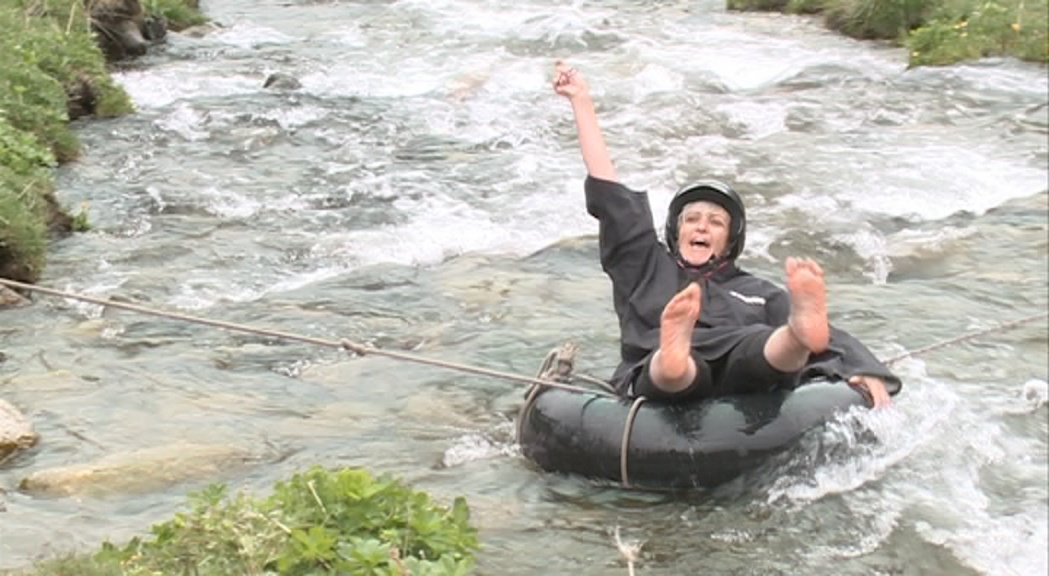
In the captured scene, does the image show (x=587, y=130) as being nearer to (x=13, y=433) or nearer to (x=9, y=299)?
(x=13, y=433)

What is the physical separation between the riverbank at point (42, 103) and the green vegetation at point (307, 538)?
4868 millimetres

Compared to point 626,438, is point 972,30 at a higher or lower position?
higher

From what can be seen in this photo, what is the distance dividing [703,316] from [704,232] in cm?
38

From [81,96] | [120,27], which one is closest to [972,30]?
[81,96]

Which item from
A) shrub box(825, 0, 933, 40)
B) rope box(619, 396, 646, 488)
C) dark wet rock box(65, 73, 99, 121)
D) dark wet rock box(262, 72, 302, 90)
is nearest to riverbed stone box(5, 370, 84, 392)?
rope box(619, 396, 646, 488)

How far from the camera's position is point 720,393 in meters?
5.52

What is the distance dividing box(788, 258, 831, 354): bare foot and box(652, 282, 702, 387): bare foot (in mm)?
338

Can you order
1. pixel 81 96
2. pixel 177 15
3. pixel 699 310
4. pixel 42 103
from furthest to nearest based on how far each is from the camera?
1. pixel 177 15
2. pixel 81 96
3. pixel 42 103
4. pixel 699 310

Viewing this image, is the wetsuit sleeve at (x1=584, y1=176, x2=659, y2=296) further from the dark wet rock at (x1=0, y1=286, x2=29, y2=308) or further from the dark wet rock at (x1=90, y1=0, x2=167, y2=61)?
the dark wet rock at (x1=90, y1=0, x2=167, y2=61)

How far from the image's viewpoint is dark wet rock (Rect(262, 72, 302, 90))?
15414 mm

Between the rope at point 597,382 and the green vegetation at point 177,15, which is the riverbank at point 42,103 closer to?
the green vegetation at point 177,15

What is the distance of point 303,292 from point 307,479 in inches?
183

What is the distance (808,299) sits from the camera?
496 centimetres

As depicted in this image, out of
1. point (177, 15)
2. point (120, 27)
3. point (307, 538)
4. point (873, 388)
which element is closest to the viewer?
point (307, 538)
